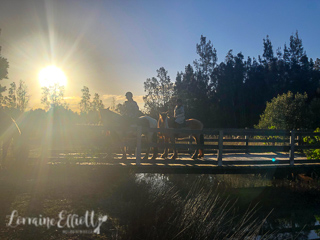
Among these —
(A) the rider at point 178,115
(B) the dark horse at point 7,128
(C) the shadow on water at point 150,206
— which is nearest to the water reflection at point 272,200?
(C) the shadow on water at point 150,206

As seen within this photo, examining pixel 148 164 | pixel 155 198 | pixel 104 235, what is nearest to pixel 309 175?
pixel 148 164

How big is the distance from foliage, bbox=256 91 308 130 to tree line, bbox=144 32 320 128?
2291cm

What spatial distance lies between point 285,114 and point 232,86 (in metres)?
28.8

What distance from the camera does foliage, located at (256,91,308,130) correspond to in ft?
91.8

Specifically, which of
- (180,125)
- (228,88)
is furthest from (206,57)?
(180,125)

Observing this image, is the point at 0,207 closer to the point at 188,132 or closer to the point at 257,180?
the point at 188,132

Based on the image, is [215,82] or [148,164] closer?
[148,164]

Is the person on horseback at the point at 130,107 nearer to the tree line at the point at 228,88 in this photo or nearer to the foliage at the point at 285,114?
the foliage at the point at 285,114

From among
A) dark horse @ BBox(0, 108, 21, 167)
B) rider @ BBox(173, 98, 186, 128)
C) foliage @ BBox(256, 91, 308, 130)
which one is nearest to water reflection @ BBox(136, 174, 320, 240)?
rider @ BBox(173, 98, 186, 128)

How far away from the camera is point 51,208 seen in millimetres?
6156

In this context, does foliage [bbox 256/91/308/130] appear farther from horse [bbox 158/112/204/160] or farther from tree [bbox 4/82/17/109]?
tree [bbox 4/82/17/109]

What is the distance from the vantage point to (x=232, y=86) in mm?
57188

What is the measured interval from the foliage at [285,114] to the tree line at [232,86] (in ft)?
75.2

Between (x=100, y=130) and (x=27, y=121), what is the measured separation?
2.48 meters
